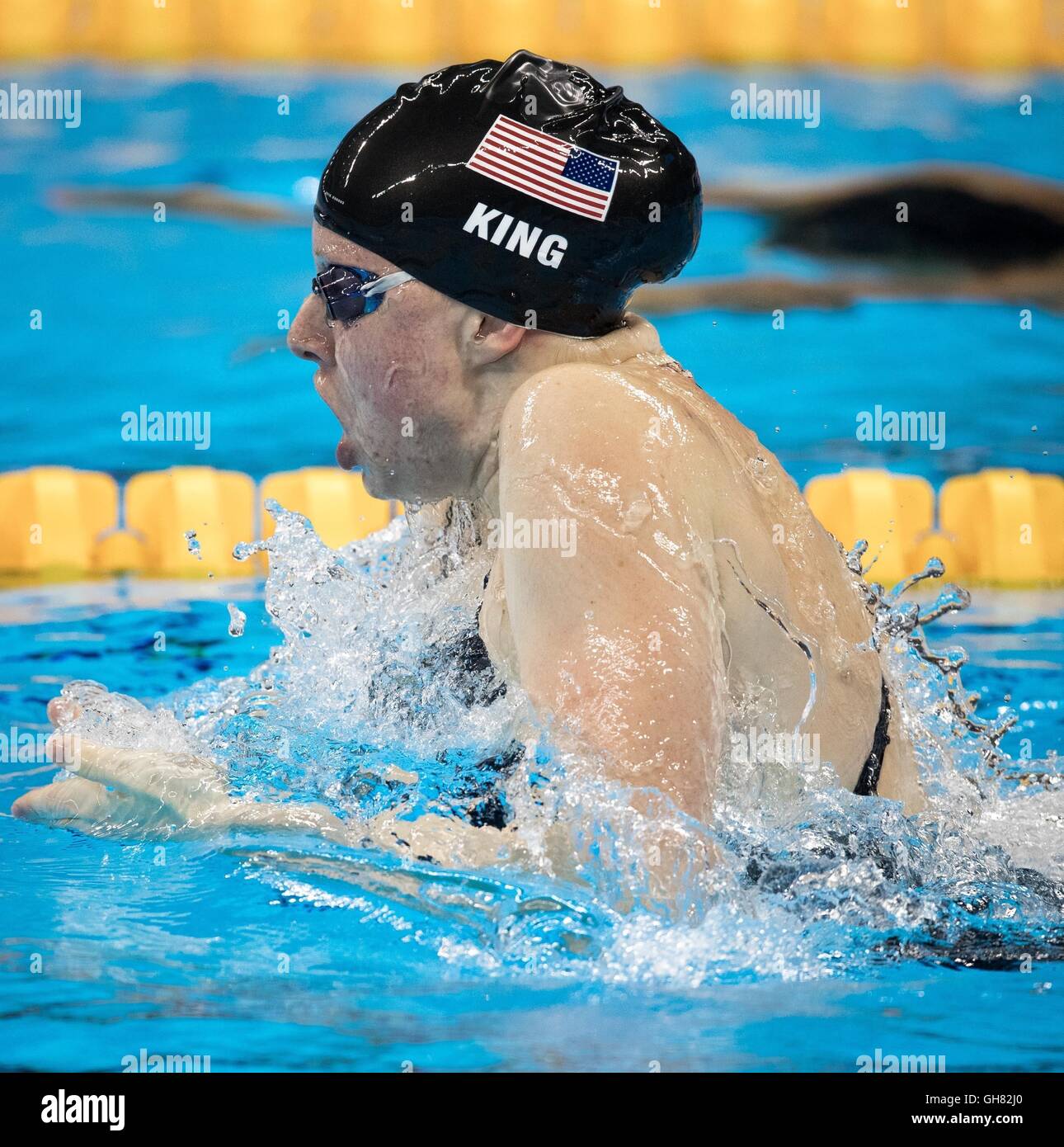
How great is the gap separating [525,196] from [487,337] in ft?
0.64

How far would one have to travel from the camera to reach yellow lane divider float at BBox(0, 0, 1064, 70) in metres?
8.70

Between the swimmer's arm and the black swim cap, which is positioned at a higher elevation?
the black swim cap

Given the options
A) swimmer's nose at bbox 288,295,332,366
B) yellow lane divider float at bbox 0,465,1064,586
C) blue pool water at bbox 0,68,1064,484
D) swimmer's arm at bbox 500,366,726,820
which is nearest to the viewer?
swimmer's arm at bbox 500,366,726,820

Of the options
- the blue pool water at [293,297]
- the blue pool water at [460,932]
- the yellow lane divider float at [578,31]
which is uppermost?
the yellow lane divider float at [578,31]

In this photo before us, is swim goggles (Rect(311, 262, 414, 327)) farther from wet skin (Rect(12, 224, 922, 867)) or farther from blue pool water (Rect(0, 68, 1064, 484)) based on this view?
blue pool water (Rect(0, 68, 1064, 484))

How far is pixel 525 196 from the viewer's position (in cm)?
192

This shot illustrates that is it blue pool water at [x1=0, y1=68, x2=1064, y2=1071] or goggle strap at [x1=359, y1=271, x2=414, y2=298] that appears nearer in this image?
blue pool water at [x1=0, y1=68, x2=1064, y2=1071]

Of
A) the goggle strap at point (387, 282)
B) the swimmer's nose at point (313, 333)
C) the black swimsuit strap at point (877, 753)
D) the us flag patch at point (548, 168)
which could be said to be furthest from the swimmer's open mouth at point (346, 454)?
the black swimsuit strap at point (877, 753)

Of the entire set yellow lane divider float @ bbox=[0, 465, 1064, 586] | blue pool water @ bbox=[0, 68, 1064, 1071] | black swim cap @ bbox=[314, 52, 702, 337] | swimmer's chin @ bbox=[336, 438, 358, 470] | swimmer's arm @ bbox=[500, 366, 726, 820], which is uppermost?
yellow lane divider float @ bbox=[0, 465, 1064, 586]

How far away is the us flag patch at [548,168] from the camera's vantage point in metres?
1.91

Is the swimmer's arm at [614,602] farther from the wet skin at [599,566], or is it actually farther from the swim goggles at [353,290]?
the swim goggles at [353,290]

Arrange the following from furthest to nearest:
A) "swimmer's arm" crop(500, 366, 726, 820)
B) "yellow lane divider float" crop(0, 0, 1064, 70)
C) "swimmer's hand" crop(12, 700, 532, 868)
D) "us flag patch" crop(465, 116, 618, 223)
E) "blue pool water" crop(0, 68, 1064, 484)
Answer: "yellow lane divider float" crop(0, 0, 1064, 70)
"blue pool water" crop(0, 68, 1064, 484)
"us flag patch" crop(465, 116, 618, 223)
"swimmer's hand" crop(12, 700, 532, 868)
"swimmer's arm" crop(500, 366, 726, 820)

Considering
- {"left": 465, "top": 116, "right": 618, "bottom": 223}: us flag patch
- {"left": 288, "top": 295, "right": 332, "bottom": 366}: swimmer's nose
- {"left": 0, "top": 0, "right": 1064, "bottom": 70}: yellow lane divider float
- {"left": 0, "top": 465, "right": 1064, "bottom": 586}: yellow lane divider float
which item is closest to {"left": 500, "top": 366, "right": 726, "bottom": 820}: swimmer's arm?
{"left": 465, "top": 116, "right": 618, "bottom": 223}: us flag patch

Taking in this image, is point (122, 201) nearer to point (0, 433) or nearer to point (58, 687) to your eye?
point (0, 433)
